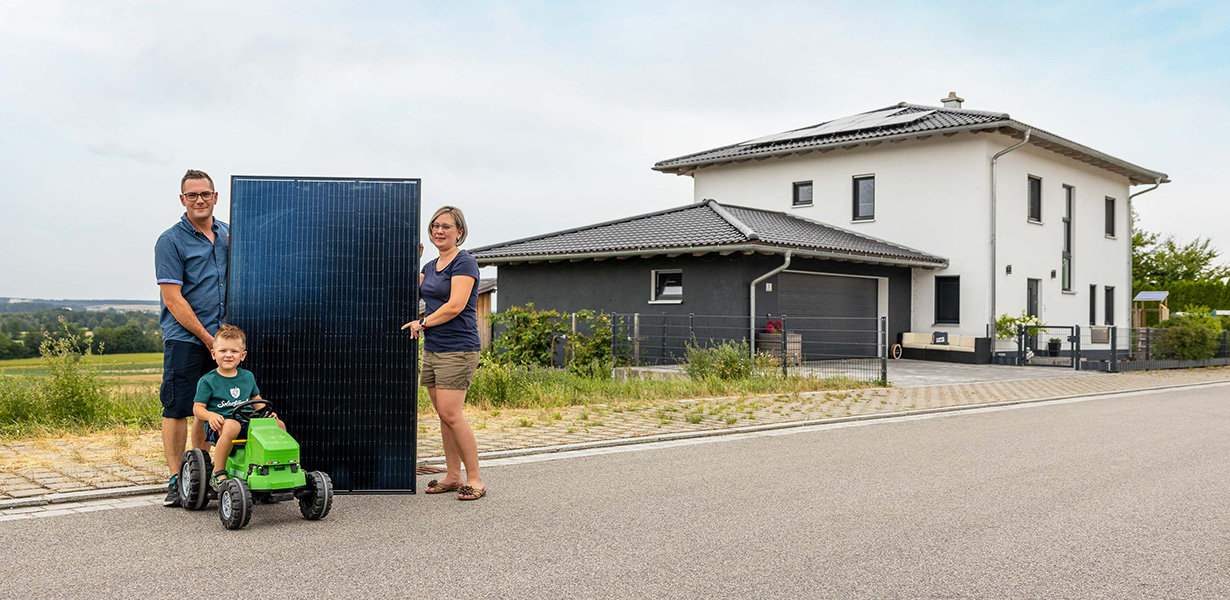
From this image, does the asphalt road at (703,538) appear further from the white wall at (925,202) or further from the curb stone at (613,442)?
the white wall at (925,202)

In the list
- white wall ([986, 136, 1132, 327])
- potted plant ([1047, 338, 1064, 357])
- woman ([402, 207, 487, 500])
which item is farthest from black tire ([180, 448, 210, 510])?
potted plant ([1047, 338, 1064, 357])

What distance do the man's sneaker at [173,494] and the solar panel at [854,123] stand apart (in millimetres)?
23072

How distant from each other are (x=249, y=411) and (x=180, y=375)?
55 cm

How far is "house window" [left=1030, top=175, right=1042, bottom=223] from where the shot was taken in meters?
26.6

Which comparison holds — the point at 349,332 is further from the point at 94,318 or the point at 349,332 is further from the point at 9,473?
the point at 94,318

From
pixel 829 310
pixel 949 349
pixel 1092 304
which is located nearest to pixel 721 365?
pixel 829 310

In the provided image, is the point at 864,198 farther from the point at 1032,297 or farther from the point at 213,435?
the point at 213,435

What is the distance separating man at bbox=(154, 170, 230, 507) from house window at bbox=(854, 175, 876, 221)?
2256cm

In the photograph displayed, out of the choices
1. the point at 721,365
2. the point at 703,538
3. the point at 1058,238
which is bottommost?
the point at 703,538

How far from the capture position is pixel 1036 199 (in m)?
26.7

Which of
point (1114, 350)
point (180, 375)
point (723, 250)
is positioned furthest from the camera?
point (1114, 350)

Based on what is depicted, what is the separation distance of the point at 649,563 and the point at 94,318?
307 inches

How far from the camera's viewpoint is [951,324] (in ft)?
80.7

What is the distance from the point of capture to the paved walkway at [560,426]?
20.7ft
